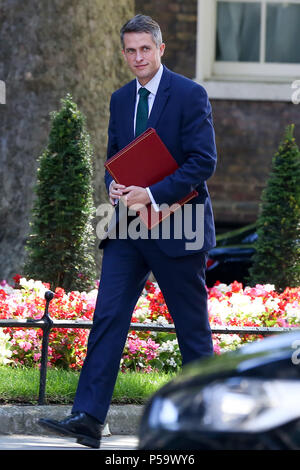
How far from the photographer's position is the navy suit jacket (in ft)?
16.8

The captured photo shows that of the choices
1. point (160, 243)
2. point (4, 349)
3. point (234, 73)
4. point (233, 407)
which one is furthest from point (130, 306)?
point (234, 73)

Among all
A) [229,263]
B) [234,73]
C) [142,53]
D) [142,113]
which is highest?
[234,73]

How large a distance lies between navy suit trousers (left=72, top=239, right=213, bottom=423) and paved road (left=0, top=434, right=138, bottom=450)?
1.52 ft

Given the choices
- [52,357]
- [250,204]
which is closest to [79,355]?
[52,357]

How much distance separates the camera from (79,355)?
7.25m

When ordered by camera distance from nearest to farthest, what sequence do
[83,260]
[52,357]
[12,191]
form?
[52,357], [83,260], [12,191]

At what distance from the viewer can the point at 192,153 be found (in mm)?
5156

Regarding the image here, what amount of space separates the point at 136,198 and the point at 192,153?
36 centimetres

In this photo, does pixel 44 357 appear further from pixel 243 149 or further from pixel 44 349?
pixel 243 149

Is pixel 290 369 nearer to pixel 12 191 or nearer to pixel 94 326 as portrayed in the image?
pixel 94 326

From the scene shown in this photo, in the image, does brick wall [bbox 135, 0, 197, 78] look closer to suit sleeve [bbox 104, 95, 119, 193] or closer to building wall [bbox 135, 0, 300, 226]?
building wall [bbox 135, 0, 300, 226]

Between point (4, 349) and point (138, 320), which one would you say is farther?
point (138, 320)

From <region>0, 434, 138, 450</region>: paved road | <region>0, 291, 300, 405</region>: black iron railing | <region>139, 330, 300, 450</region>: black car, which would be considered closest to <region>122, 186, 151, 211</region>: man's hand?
<region>0, 434, 138, 450</region>: paved road

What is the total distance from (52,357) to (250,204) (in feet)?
26.8
